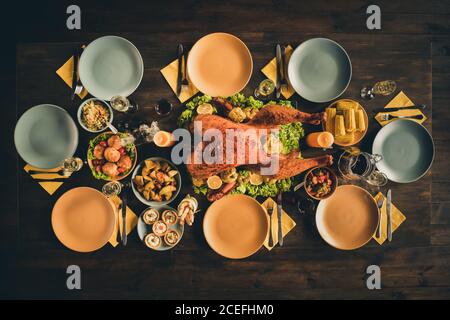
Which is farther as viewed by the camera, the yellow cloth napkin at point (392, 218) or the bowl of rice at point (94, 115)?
the yellow cloth napkin at point (392, 218)

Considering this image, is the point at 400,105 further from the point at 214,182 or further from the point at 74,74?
the point at 74,74

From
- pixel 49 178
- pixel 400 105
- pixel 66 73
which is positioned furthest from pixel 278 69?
pixel 49 178

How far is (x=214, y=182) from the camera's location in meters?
2.23

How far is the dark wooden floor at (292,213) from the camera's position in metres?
2.38

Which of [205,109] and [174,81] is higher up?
[174,81]

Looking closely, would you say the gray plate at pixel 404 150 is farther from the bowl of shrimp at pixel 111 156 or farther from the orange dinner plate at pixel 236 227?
the bowl of shrimp at pixel 111 156

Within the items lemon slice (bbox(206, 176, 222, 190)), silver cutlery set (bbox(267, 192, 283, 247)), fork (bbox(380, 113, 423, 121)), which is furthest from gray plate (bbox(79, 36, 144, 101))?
fork (bbox(380, 113, 423, 121))

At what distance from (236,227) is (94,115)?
1.33 meters

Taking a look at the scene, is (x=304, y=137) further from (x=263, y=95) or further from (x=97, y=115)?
(x=97, y=115)

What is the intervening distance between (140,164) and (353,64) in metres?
1.79

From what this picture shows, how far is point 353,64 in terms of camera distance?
2.40m

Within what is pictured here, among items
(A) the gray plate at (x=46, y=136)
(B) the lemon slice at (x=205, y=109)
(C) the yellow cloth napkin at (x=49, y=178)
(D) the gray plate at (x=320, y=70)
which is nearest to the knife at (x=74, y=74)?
(A) the gray plate at (x=46, y=136)

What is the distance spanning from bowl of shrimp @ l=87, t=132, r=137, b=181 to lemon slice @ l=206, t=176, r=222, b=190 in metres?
0.55
